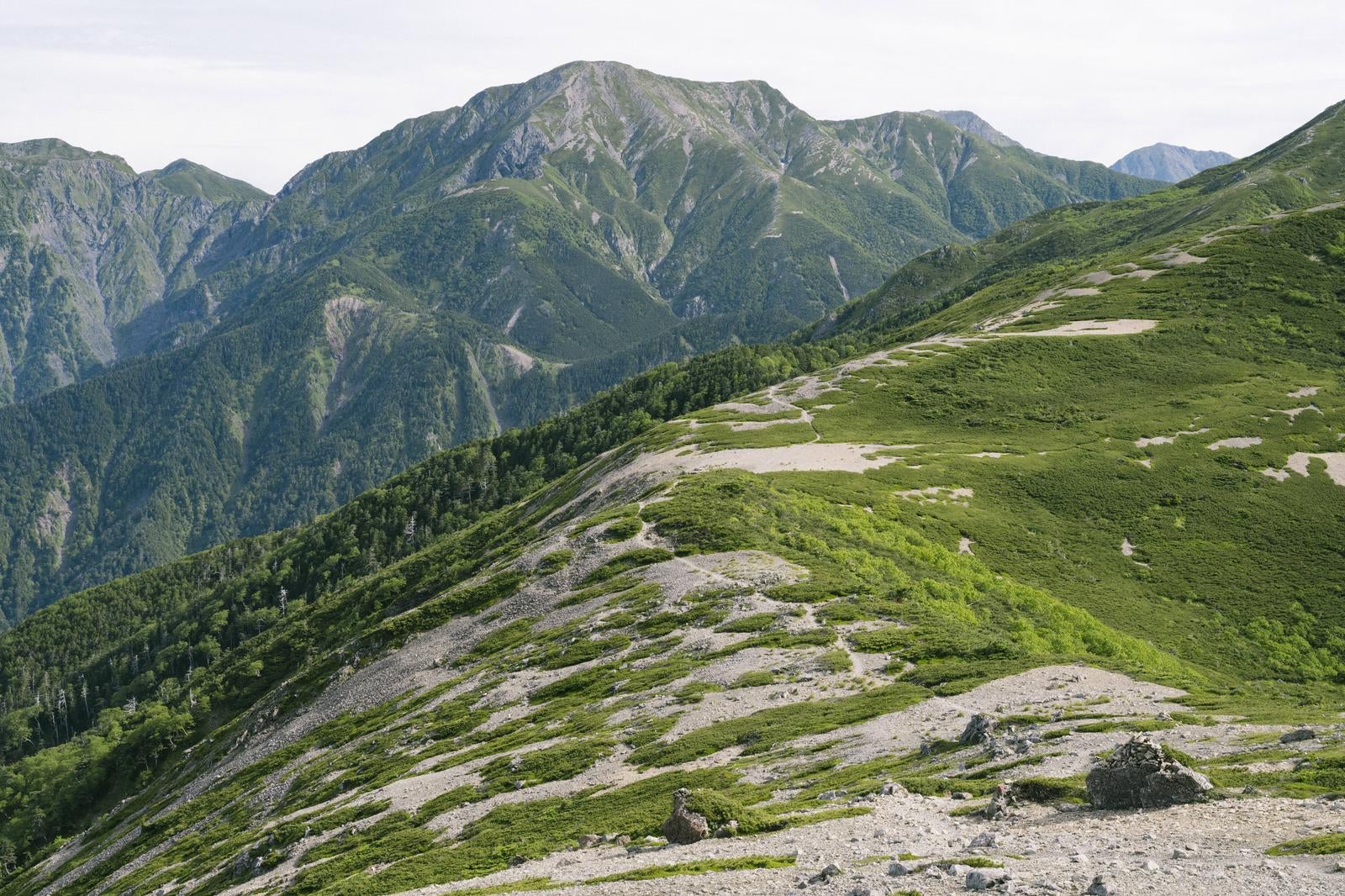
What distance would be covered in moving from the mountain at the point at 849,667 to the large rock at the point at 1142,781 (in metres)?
0.09

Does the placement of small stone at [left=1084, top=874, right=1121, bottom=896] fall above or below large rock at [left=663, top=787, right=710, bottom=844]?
above

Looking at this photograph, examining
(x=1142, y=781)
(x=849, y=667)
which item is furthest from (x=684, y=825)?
(x=849, y=667)

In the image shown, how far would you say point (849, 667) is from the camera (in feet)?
157

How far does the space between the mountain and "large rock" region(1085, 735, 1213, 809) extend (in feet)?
0.31

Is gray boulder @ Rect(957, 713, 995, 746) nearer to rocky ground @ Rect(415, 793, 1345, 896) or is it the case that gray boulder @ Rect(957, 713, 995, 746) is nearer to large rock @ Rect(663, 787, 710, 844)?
rocky ground @ Rect(415, 793, 1345, 896)

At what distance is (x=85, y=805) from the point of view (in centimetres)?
13700

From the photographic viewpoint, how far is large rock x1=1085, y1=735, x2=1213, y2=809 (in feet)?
84.8

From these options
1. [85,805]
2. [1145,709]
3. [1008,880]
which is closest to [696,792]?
[1008,880]

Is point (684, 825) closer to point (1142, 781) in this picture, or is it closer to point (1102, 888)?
point (1102, 888)

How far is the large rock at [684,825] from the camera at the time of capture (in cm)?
2931

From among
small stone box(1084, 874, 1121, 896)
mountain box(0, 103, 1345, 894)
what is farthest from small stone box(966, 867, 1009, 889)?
small stone box(1084, 874, 1121, 896)

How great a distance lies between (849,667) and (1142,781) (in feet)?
72.5

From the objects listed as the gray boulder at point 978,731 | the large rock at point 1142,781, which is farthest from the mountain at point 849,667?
the gray boulder at point 978,731

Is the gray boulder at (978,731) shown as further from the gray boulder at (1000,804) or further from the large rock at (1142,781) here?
the large rock at (1142,781)
